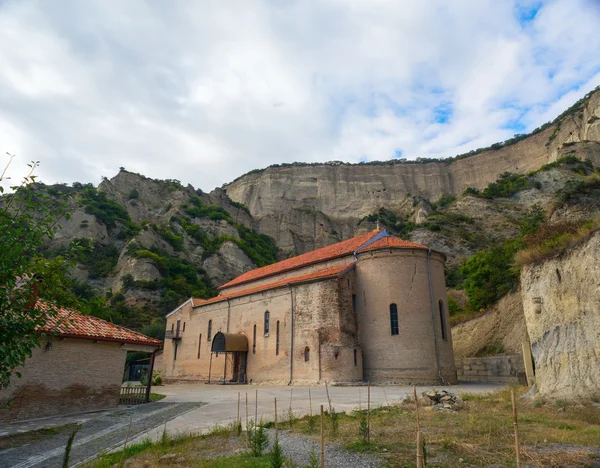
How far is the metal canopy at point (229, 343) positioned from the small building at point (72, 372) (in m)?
13.5

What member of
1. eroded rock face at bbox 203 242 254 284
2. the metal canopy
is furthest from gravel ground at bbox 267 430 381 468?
eroded rock face at bbox 203 242 254 284

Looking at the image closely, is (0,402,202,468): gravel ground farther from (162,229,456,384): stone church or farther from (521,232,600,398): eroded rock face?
(162,229,456,384): stone church

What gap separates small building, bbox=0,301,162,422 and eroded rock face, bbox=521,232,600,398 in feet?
48.6

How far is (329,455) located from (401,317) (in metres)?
18.8

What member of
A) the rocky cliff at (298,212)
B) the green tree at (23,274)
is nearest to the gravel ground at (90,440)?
the green tree at (23,274)

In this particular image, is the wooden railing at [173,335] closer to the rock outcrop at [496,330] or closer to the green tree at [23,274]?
the rock outcrop at [496,330]

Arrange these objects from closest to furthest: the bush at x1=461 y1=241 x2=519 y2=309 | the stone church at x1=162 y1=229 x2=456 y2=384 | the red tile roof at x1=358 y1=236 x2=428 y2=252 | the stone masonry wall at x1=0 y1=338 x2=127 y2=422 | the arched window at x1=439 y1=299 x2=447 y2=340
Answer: the stone masonry wall at x1=0 y1=338 x2=127 y2=422 < the stone church at x1=162 y1=229 x2=456 y2=384 < the arched window at x1=439 y1=299 x2=447 y2=340 < the red tile roof at x1=358 y1=236 x2=428 y2=252 < the bush at x1=461 y1=241 x2=519 y2=309

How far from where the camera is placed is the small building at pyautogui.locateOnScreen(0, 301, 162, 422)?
12602 millimetres

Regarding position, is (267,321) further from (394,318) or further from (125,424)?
(125,424)

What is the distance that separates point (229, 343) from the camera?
29594 mm

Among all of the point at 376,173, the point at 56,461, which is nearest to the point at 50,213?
the point at 56,461

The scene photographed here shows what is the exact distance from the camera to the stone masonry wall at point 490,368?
2355cm

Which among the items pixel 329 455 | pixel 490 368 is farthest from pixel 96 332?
pixel 490 368

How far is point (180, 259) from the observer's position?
2512 inches
